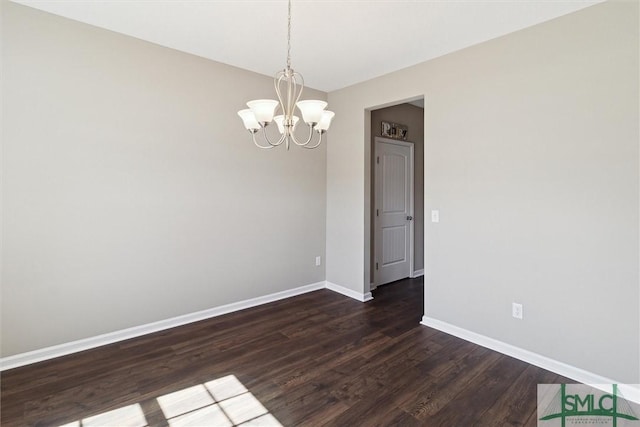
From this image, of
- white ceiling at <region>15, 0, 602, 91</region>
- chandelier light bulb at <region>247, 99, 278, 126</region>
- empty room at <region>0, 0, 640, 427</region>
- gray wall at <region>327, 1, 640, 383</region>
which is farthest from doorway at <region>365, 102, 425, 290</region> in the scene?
chandelier light bulb at <region>247, 99, 278, 126</region>

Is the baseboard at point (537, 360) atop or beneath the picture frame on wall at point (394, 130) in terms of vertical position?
beneath

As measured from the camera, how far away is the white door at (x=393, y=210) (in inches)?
177

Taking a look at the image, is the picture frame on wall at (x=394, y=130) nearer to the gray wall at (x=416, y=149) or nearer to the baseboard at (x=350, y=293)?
the gray wall at (x=416, y=149)

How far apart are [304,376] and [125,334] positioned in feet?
5.73

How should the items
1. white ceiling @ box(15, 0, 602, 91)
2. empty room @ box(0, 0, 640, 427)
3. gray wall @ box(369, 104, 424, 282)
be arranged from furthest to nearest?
gray wall @ box(369, 104, 424, 282), white ceiling @ box(15, 0, 602, 91), empty room @ box(0, 0, 640, 427)

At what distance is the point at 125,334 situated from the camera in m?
2.88

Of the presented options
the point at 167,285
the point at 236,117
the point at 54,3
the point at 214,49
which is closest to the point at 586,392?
the point at 167,285

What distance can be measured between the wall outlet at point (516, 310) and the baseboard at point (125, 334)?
243 centimetres

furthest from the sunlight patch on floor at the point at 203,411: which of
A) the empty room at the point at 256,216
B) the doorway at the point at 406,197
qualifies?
the doorway at the point at 406,197

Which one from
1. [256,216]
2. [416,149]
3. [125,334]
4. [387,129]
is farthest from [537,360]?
[125,334]

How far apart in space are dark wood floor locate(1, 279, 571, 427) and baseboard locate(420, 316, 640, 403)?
79 millimetres

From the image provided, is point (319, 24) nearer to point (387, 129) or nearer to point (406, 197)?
point (387, 129)

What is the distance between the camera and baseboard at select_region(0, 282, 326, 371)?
2.42m

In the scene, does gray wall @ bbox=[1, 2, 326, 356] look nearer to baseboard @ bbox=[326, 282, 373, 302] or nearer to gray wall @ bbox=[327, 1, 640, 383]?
baseboard @ bbox=[326, 282, 373, 302]
